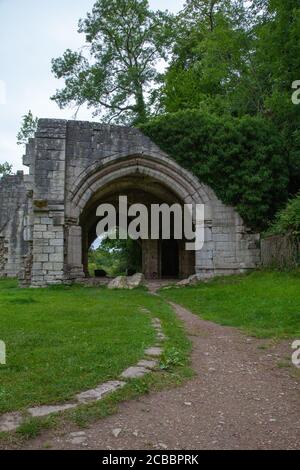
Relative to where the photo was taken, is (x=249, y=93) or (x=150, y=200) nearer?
(x=249, y=93)

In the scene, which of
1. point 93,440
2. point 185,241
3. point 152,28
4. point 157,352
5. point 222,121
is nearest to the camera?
point 93,440

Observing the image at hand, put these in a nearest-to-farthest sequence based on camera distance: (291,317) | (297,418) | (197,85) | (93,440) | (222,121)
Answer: (93,440) → (297,418) → (291,317) → (222,121) → (197,85)

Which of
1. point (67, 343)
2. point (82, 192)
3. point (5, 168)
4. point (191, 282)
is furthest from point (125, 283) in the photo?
point (5, 168)

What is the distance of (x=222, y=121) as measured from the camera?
13586 mm

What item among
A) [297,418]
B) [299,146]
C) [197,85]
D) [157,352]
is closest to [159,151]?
[299,146]

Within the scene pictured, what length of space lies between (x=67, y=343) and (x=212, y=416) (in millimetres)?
2222

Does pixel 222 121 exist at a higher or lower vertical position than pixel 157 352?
higher

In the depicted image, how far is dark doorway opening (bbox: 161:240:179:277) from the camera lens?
21734 millimetres

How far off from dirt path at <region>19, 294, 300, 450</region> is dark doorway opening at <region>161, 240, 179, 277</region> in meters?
16.9

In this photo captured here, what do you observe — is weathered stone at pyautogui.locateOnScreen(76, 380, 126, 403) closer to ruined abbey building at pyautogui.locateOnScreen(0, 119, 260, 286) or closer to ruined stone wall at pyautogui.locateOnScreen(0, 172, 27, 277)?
ruined abbey building at pyautogui.locateOnScreen(0, 119, 260, 286)

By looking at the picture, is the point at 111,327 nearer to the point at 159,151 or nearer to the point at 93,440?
the point at 93,440

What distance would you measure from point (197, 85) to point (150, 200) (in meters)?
6.55

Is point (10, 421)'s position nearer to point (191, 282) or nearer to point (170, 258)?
point (191, 282)

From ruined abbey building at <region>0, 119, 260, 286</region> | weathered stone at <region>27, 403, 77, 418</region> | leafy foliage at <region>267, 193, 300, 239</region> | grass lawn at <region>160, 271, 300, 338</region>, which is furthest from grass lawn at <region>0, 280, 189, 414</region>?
leafy foliage at <region>267, 193, 300, 239</region>
